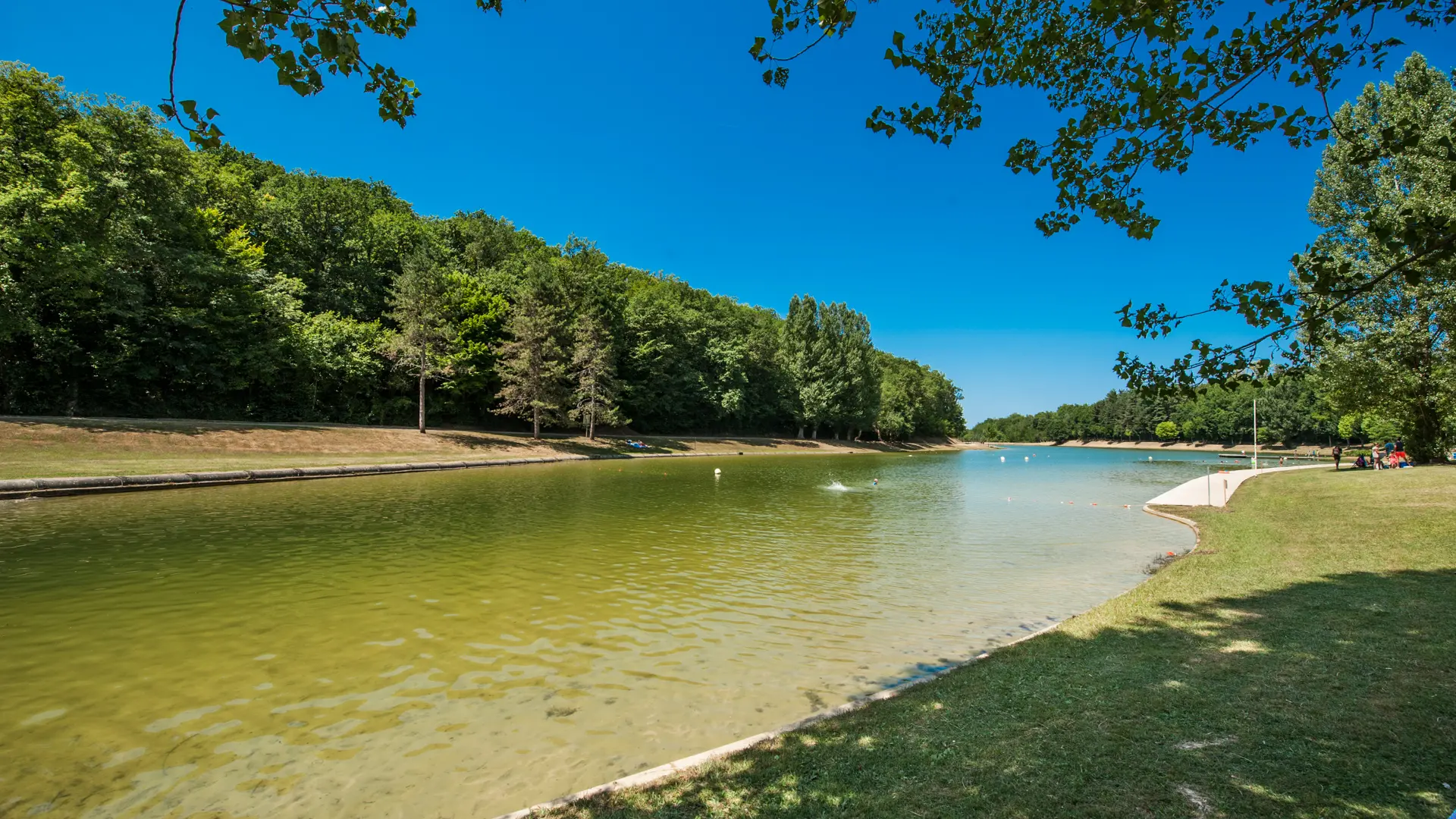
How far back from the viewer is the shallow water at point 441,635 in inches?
186

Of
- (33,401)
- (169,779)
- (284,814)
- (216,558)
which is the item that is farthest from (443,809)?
(33,401)

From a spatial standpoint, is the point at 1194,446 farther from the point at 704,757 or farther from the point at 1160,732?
the point at 704,757

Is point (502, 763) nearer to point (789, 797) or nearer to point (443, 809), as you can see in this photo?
point (443, 809)

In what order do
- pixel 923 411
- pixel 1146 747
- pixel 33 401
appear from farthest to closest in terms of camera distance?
pixel 923 411 < pixel 33 401 < pixel 1146 747

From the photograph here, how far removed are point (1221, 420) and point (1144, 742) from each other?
143663mm

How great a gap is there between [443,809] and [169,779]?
2.31 m

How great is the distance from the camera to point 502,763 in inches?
189

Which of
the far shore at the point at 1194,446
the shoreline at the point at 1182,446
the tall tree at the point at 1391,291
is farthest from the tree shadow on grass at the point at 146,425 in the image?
the shoreline at the point at 1182,446

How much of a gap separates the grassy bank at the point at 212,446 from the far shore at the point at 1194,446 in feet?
324

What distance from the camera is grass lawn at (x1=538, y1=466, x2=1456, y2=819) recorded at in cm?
340

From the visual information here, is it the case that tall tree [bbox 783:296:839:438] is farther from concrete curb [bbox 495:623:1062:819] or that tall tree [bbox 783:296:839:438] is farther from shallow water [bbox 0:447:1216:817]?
concrete curb [bbox 495:623:1062:819]

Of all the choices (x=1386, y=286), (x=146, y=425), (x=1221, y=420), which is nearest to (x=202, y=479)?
(x=146, y=425)

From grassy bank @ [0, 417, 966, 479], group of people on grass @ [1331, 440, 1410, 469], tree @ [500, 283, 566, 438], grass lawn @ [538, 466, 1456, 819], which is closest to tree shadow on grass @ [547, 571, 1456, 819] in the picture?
grass lawn @ [538, 466, 1456, 819]

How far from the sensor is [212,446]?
28.1m
